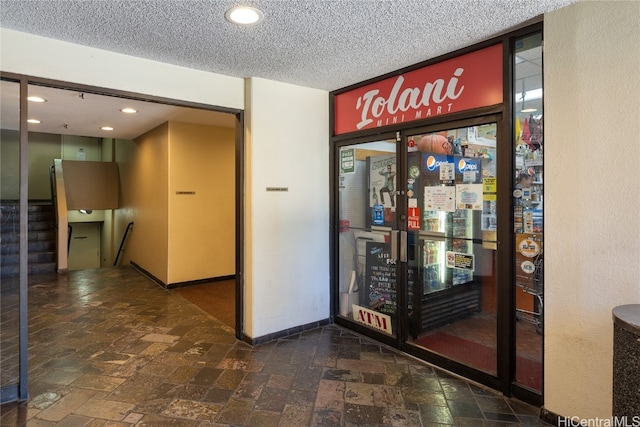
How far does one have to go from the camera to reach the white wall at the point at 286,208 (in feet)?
11.2

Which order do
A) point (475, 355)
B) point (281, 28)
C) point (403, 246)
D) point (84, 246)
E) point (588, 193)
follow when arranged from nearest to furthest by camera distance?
point (588, 193) < point (281, 28) < point (475, 355) < point (403, 246) < point (84, 246)

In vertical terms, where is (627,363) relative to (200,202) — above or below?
below

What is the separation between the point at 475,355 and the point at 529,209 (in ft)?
4.03

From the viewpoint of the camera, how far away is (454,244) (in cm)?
288

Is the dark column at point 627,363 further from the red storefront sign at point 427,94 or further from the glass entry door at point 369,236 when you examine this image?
the glass entry door at point 369,236

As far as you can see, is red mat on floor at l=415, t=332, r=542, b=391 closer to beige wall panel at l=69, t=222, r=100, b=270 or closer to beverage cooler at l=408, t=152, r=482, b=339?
beverage cooler at l=408, t=152, r=482, b=339

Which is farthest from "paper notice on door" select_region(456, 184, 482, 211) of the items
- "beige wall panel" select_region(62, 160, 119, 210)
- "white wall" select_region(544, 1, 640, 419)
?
"beige wall panel" select_region(62, 160, 119, 210)

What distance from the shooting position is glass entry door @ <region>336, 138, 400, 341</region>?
3.39 meters

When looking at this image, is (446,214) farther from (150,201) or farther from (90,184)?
(90,184)

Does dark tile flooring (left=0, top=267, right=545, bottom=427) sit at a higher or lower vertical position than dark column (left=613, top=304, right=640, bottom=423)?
lower

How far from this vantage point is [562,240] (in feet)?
7.17

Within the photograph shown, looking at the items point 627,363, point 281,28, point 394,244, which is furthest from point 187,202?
point 627,363

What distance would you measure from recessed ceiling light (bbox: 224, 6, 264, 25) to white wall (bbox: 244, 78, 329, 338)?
3.62ft

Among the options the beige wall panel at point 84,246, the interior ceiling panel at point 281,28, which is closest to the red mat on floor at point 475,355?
the interior ceiling panel at point 281,28
